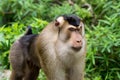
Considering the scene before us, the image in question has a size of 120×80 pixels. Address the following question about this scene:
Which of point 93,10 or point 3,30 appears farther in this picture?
point 93,10

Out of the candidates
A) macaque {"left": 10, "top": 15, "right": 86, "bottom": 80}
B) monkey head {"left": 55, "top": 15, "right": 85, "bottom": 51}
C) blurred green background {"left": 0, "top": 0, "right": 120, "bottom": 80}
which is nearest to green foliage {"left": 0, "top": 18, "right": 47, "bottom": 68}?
blurred green background {"left": 0, "top": 0, "right": 120, "bottom": 80}

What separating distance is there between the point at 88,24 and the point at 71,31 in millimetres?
2309

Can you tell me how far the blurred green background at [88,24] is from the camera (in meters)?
5.33

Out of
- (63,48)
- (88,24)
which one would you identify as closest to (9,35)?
(88,24)

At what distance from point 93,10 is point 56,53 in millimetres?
2505

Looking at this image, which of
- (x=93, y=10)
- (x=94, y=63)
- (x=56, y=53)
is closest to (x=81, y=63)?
(x=56, y=53)

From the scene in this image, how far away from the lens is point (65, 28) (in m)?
4.12

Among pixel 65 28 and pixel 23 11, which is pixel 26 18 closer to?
pixel 23 11

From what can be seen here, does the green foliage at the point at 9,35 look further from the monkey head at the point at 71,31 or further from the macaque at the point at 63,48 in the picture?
the monkey head at the point at 71,31

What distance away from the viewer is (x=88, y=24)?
632cm

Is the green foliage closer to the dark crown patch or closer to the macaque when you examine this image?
the macaque

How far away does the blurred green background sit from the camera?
533 centimetres

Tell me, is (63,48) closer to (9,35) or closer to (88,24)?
(9,35)

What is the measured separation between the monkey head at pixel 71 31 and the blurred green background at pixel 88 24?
3.94 feet
